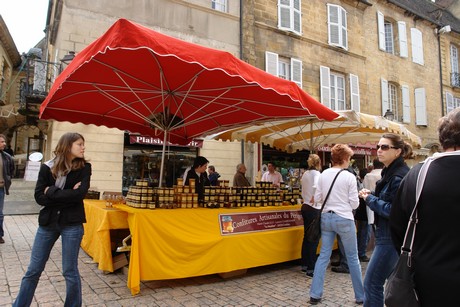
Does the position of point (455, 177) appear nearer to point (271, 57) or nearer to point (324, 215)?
point (324, 215)

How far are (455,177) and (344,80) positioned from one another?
50.5 feet

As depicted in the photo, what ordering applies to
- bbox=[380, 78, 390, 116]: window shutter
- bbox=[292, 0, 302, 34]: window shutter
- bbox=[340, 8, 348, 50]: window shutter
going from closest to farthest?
bbox=[292, 0, 302, 34]: window shutter → bbox=[340, 8, 348, 50]: window shutter → bbox=[380, 78, 390, 116]: window shutter

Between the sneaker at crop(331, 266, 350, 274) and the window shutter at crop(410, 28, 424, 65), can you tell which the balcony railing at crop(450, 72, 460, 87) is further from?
the sneaker at crop(331, 266, 350, 274)

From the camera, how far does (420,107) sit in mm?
18688

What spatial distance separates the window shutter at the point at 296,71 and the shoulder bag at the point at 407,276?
12641 mm

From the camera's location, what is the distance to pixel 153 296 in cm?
392

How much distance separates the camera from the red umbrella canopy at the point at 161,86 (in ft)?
11.3

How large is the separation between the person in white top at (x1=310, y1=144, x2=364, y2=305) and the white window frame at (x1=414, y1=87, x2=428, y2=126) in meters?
17.3

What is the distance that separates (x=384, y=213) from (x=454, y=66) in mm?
24002

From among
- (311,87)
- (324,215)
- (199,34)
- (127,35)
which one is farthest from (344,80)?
(127,35)

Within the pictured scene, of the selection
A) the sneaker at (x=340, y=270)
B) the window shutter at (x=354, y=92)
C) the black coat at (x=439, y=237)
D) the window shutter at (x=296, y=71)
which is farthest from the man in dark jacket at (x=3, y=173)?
the window shutter at (x=354, y=92)

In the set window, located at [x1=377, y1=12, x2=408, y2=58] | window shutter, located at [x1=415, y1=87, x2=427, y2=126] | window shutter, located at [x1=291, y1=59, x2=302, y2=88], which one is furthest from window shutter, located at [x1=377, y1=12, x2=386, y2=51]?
window shutter, located at [x1=291, y1=59, x2=302, y2=88]

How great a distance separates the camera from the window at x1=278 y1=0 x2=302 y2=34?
542 inches

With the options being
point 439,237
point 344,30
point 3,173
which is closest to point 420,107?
point 344,30
